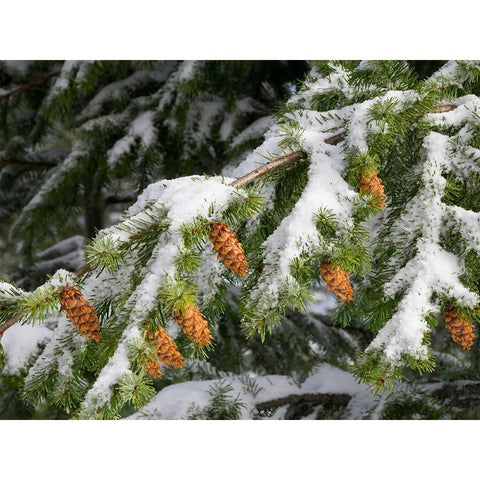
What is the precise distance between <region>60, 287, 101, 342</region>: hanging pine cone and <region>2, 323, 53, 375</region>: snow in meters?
0.76

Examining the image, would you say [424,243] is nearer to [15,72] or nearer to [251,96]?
[251,96]

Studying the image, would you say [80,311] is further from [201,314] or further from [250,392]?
[250,392]

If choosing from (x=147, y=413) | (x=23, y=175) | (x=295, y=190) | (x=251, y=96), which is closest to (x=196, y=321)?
(x=295, y=190)

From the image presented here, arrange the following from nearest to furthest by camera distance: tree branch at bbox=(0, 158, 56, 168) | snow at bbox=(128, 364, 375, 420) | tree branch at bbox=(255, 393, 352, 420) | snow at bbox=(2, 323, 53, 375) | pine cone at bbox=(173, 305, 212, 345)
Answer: pine cone at bbox=(173, 305, 212, 345) < snow at bbox=(2, 323, 53, 375) < snow at bbox=(128, 364, 375, 420) < tree branch at bbox=(255, 393, 352, 420) < tree branch at bbox=(0, 158, 56, 168)

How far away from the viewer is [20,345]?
1.80 m

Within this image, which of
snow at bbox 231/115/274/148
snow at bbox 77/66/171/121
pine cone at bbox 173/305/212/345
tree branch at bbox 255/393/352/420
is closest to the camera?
pine cone at bbox 173/305/212/345

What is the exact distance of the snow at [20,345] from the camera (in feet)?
5.74

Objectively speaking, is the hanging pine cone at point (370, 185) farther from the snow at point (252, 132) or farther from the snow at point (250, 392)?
the snow at point (252, 132)

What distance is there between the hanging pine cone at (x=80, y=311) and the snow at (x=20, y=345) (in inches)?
30.0

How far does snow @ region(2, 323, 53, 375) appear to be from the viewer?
175 centimetres

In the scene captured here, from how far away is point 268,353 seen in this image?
3.18 m

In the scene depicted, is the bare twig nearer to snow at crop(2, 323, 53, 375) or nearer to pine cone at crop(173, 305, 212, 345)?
pine cone at crop(173, 305, 212, 345)

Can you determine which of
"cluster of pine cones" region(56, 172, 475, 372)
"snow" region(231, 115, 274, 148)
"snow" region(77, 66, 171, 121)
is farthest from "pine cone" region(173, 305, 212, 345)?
"snow" region(77, 66, 171, 121)

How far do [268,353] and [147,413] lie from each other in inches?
55.3
